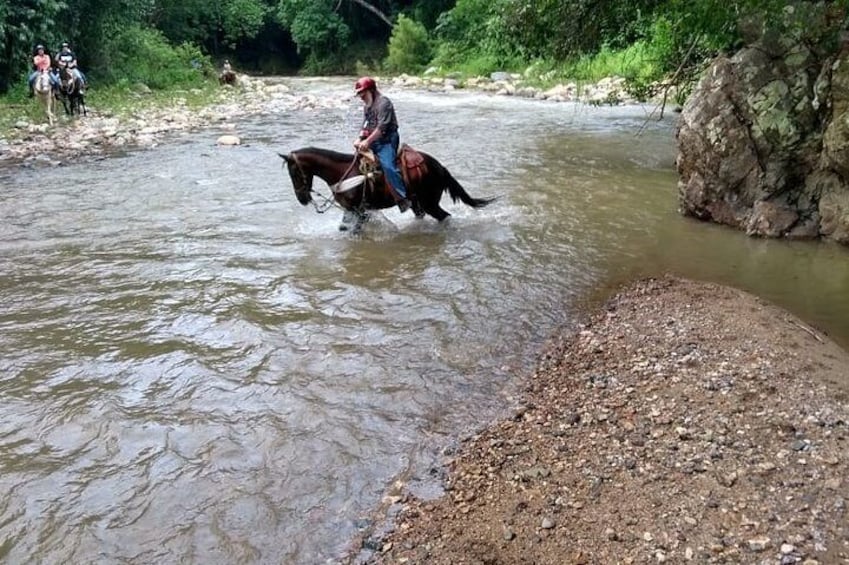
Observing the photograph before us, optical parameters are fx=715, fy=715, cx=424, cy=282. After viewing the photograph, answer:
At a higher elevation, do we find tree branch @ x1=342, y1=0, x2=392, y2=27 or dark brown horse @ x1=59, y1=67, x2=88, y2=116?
tree branch @ x1=342, y1=0, x2=392, y2=27

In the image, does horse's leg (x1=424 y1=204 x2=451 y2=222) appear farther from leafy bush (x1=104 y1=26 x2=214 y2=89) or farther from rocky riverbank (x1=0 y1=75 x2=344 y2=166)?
leafy bush (x1=104 y1=26 x2=214 y2=89)

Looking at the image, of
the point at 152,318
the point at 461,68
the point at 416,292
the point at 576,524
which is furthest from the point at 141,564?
the point at 461,68

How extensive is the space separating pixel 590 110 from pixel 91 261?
57.1ft

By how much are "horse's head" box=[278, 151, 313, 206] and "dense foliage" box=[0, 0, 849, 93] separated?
143 inches

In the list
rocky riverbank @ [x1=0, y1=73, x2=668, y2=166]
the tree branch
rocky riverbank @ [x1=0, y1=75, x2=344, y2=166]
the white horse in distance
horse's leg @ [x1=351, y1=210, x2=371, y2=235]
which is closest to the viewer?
horse's leg @ [x1=351, y1=210, x2=371, y2=235]

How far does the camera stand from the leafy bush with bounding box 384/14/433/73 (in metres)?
41.3

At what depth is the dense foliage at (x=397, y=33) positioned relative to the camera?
353 inches

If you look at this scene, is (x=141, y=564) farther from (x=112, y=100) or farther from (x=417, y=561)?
(x=112, y=100)

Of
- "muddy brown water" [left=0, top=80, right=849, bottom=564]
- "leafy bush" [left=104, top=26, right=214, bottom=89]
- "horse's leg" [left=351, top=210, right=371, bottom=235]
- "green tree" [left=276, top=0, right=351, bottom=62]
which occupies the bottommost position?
"muddy brown water" [left=0, top=80, right=849, bottom=564]

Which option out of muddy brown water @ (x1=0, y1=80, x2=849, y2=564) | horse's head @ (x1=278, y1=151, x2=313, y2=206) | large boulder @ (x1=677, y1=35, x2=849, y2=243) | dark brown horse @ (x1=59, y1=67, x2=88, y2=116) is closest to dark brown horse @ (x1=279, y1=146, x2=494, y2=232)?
horse's head @ (x1=278, y1=151, x2=313, y2=206)

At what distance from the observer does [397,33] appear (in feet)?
137

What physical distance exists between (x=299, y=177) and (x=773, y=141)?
6391mm

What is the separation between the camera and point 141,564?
3.88 meters

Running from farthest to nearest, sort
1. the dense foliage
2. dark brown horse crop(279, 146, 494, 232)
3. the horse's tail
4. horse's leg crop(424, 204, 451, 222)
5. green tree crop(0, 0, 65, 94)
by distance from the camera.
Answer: green tree crop(0, 0, 65, 94) < horse's leg crop(424, 204, 451, 222) < the horse's tail < dark brown horse crop(279, 146, 494, 232) < the dense foliage
